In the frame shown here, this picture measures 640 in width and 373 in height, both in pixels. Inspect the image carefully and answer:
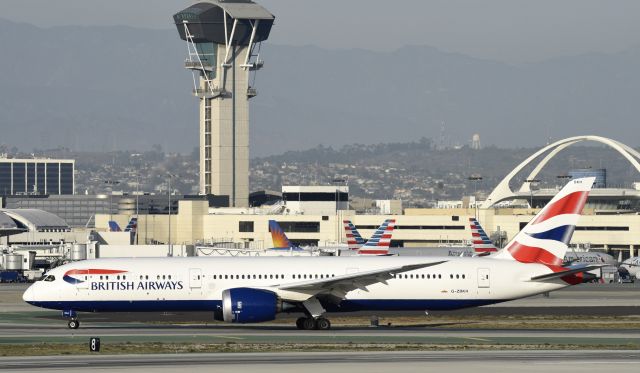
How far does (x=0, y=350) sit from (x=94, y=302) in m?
10.4

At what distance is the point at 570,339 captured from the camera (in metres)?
57.8

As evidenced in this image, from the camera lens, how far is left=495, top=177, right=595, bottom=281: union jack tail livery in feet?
211

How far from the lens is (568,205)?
64500 mm

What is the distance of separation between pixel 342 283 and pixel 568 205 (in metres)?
12.5

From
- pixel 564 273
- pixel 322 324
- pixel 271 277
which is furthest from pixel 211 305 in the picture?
pixel 564 273

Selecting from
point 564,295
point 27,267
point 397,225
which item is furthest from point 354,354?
point 397,225

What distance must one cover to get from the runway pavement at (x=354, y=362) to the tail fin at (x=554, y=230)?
12.5 meters

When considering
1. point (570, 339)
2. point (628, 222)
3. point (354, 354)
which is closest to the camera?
point (354, 354)

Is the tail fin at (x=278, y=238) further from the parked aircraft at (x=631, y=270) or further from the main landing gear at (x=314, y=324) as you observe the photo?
the main landing gear at (x=314, y=324)

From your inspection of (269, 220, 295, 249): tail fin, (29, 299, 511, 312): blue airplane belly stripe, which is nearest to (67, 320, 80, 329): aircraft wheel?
(29, 299, 511, 312): blue airplane belly stripe

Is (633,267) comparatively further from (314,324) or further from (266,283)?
(266,283)

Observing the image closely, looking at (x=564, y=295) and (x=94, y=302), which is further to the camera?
(x=564, y=295)

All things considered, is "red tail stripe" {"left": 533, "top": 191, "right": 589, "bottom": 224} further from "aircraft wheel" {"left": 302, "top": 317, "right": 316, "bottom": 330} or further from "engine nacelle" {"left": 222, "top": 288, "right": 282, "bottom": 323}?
"engine nacelle" {"left": 222, "top": 288, "right": 282, "bottom": 323}

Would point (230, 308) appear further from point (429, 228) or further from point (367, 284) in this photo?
point (429, 228)
